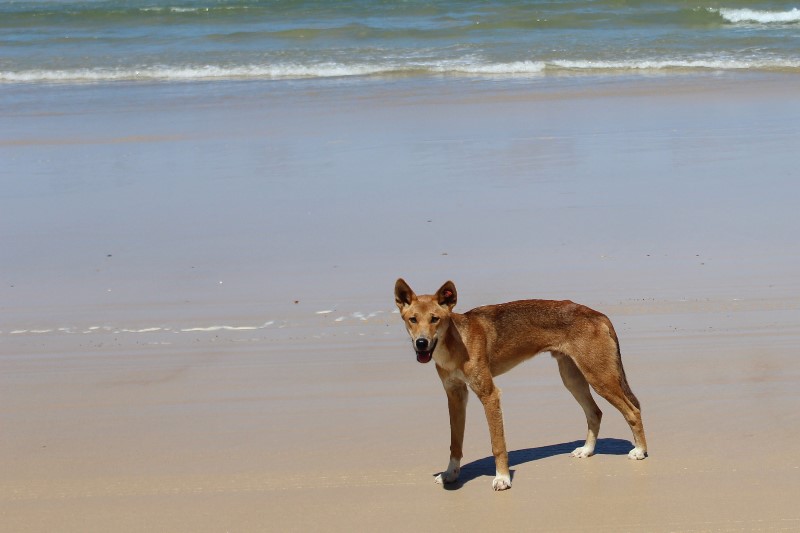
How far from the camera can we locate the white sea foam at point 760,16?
87.6ft

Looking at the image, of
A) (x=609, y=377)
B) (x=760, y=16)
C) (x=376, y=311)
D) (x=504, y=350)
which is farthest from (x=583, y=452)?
(x=760, y=16)

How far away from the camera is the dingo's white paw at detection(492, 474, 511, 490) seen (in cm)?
520

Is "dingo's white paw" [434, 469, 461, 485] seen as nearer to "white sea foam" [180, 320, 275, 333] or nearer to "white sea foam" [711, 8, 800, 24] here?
"white sea foam" [180, 320, 275, 333]

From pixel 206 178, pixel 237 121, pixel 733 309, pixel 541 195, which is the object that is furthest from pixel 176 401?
pixel 237 121

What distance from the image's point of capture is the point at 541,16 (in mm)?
27969

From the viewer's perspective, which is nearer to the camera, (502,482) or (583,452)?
(502,482)

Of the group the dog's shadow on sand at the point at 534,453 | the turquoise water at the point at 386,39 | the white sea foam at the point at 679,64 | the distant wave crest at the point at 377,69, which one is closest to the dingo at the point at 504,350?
the dog's shadow on sand at the point at 534,453

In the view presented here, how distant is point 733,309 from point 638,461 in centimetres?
237

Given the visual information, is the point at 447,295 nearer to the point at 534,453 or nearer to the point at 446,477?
the point at 446,477

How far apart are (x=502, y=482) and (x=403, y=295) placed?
0.98 metres

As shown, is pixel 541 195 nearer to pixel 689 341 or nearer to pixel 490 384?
pixel 689 341

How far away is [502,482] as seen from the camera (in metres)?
5.20

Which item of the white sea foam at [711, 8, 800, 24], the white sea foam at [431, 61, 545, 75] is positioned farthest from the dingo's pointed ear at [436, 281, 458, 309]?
the white sea foam at [711, 8, 800, 24]

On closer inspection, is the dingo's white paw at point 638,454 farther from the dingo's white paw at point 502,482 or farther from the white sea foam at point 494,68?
the white sea foam at point 494,68
